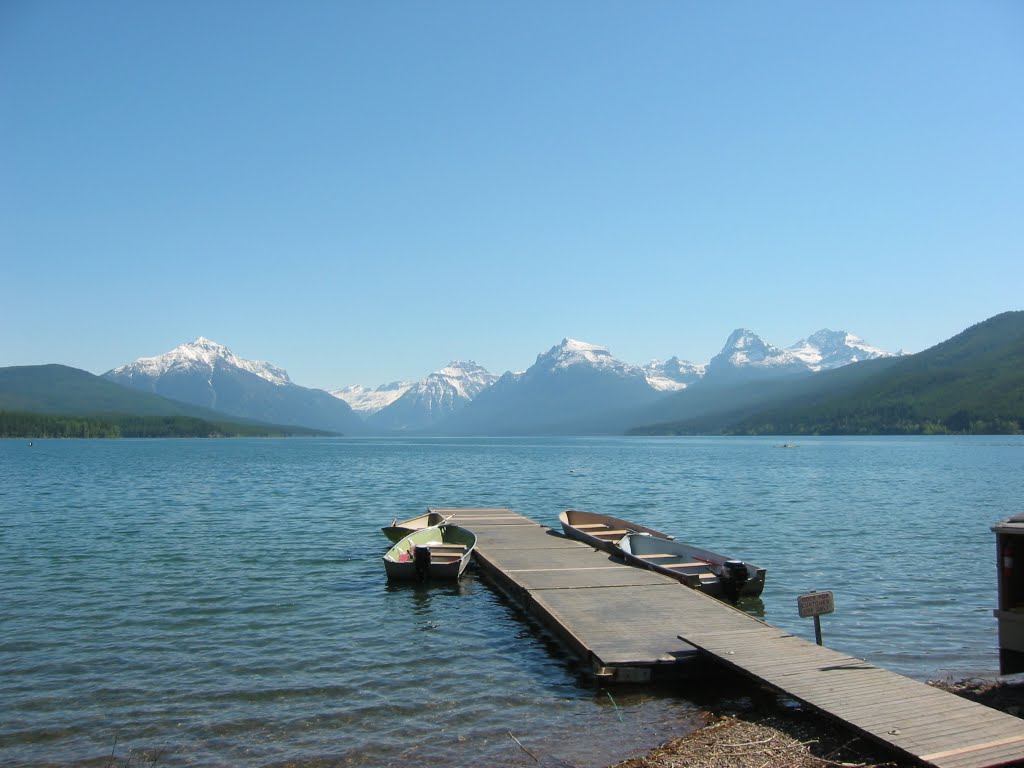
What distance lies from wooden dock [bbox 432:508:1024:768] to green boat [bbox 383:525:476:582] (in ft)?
4.18

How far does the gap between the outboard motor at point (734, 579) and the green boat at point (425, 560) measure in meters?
9.00

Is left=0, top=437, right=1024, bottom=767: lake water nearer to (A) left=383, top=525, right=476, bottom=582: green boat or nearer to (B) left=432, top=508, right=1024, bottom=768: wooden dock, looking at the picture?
(A) left=383, top=525, right=476, bottom=582: green boat

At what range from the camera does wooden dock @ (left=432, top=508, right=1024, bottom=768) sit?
1050cm

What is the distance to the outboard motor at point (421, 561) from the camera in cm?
2552

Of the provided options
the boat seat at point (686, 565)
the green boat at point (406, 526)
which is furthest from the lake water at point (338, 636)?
the boat seat at point (686, 565)

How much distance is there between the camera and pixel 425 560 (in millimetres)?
25562

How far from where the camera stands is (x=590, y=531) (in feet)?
111

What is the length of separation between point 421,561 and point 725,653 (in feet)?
42.7

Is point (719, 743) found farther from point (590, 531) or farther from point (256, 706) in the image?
point (590, 531)

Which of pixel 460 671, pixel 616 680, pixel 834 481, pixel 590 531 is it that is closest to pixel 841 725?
pixel 616 680

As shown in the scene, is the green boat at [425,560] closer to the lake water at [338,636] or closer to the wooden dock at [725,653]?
the lake water at [338,636]

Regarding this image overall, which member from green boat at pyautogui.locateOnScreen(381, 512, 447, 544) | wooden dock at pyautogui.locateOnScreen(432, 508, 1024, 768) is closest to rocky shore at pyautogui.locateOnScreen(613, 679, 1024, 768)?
wooden dock at pyautogui.locateOnScreen(432, 508, 1024, 768)

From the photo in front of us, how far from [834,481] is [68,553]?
6691 cm

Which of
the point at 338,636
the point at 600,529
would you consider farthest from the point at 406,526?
the point at 338,636
